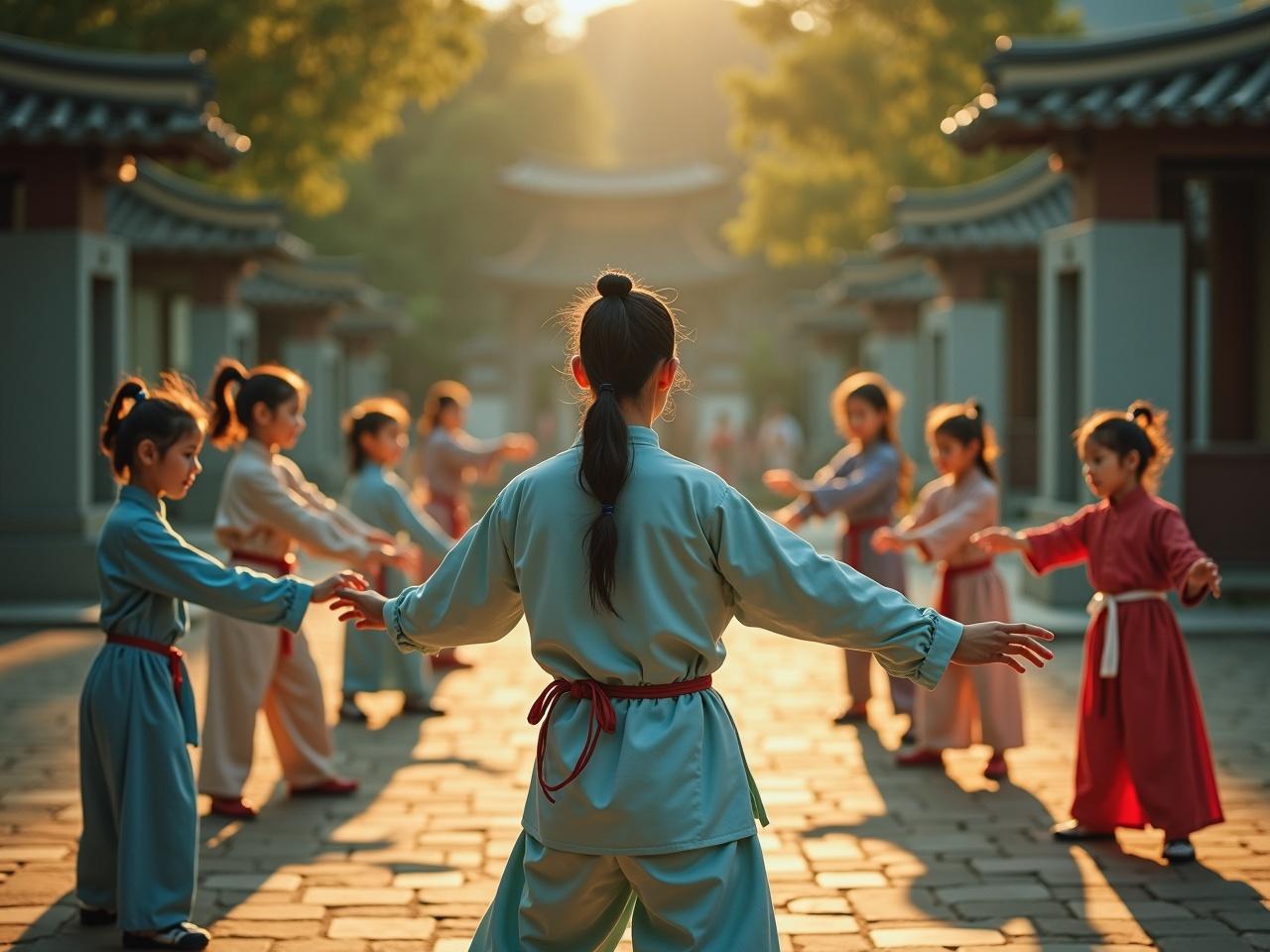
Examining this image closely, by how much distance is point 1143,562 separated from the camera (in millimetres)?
5520

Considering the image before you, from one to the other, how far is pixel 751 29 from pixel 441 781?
23.2m

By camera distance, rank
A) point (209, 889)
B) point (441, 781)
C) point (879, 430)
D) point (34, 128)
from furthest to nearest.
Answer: point (34, 128) → point (879, 430) → point (441, 781) → point (209, 889)

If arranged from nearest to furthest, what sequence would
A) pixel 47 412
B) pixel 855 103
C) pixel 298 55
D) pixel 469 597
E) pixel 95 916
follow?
pixel 469 597
pixel 95 916
pixel 47 412
pixel 298 55
pixel 855 103

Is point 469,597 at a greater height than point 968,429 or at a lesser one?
lesser

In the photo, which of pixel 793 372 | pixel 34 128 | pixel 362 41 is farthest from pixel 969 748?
pixel 793 372

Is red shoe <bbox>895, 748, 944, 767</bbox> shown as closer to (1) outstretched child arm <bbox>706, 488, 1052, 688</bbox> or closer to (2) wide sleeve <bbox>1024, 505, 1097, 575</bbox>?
(2) wide sleeve <bbox>1024, 505, 1097, 575</bbox>

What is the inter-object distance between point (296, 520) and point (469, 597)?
2.87 meters

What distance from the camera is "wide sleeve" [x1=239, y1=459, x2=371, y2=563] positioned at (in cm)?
605

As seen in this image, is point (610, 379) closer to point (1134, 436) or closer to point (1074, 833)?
point (1134, 436)

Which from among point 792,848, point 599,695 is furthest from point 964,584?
point 599,695

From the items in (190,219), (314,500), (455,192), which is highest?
(455,192)

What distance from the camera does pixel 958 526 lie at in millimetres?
6648

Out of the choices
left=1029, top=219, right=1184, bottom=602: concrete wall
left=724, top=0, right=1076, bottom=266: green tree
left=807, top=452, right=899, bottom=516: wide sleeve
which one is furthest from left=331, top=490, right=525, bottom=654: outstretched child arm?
left=724, top=0, right=1076, bottom=266: green tree

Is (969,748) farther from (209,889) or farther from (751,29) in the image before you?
(751,29)
